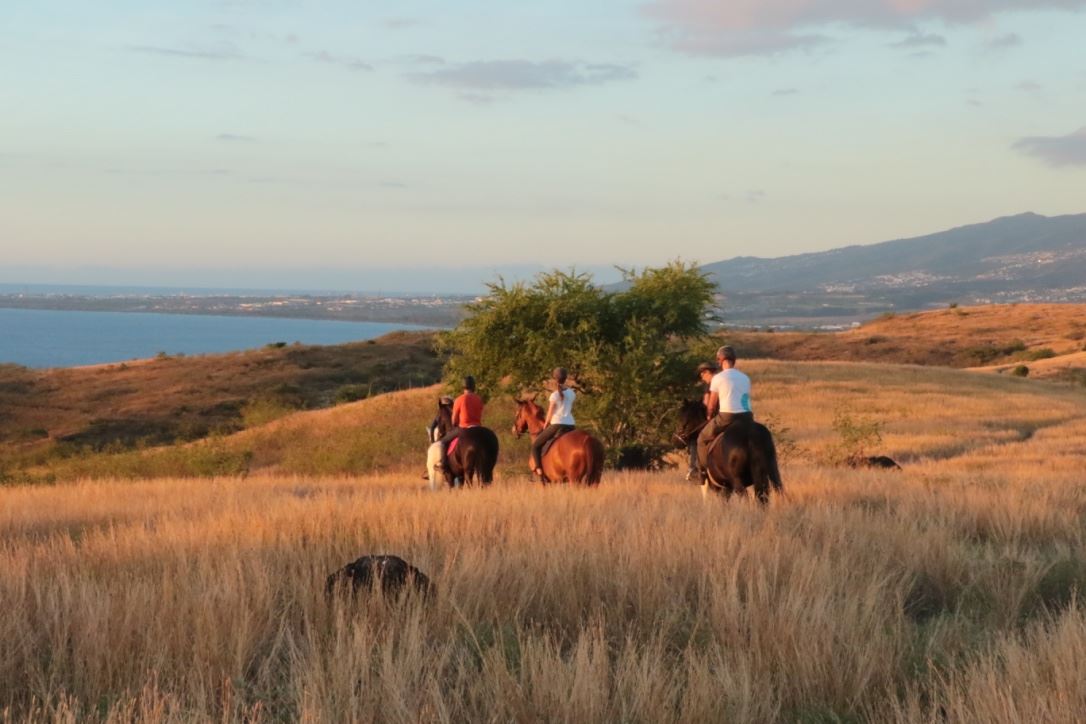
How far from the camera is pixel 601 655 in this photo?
5.57 metres

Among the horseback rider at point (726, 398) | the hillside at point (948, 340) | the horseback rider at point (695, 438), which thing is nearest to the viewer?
the horseback rider at point (726, 398)

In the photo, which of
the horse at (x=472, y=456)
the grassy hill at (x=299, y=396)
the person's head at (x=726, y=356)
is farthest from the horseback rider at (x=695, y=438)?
the grassy hill at (x=299, y=396)

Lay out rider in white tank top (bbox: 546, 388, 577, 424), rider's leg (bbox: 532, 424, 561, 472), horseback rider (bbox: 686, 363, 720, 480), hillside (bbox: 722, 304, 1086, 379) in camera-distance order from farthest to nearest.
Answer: hillside (bbox: 722, 304, 1086, 379)
rider's leg (bbox: 532, 424, 561, 472)
rider in white tank top (bbox: 546, 388, 577, 424)
horseback rider (bbox: 686, 363, 720, 480)

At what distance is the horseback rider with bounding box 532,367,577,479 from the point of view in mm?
16281

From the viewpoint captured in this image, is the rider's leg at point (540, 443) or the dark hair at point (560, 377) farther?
the rider's leg at point (540, 443)

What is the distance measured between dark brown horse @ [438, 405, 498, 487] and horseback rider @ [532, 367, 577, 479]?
81 cm

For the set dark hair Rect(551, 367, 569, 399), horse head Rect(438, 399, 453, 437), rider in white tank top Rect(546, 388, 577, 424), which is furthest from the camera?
horse head Rect(438, 399, 453, 437)

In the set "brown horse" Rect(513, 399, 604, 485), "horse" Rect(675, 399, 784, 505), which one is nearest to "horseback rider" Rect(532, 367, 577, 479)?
"brown horse" Rect(513, 399, 604, 485)

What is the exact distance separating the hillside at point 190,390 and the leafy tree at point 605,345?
76.9 ft

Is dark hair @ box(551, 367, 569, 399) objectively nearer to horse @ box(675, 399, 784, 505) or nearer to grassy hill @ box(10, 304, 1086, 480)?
horse @ box(675, 399, 784, 505)

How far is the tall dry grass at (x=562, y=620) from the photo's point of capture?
5.27 m

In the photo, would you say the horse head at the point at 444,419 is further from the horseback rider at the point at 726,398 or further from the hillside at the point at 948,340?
Result: the hillside at the point at 948,340

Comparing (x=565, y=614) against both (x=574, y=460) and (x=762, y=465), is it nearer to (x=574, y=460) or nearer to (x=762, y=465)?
(x=762, y=465)

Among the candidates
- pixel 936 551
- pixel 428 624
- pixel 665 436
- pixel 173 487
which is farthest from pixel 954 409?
pixel 428 624
